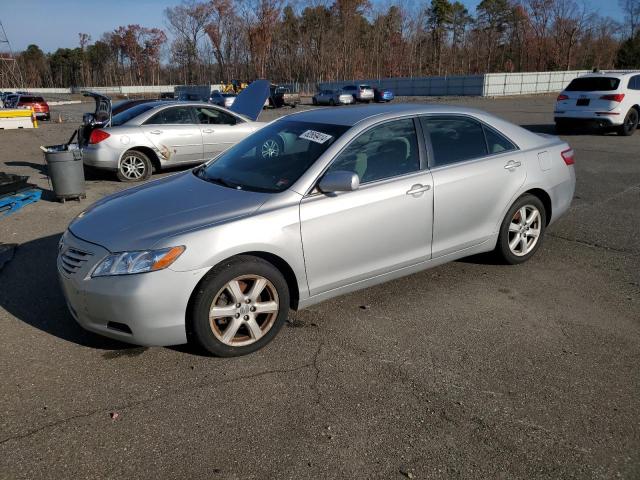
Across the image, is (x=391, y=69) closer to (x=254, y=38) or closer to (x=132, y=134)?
(x=254, y=38)

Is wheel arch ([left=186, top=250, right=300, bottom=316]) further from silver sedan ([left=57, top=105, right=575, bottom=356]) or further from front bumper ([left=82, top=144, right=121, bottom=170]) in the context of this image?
front bumper ([left=82, top=144, right=121, bottom=170])

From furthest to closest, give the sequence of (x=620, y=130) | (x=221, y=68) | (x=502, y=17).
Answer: (x=221, y=68)
(x=502, y=17)
(x=620, y=130)

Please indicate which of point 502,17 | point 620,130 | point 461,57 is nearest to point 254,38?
point 461,57

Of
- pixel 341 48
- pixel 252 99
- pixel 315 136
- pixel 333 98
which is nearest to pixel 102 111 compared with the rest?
pixel 252 99

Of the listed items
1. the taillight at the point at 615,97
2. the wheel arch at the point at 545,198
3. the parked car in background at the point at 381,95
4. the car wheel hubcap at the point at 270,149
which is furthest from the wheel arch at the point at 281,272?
the parked car in background at the point at 381,95

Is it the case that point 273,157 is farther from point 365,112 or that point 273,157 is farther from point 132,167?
point 132,167

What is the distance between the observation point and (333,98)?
3812 cm

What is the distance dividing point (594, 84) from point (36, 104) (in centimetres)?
2768

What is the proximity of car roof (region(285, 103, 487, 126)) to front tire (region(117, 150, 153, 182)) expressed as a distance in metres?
5.75

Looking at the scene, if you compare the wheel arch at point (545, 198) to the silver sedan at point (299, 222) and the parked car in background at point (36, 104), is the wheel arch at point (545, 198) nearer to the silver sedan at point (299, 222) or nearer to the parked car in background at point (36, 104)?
the silver sedan at point (299, 222)

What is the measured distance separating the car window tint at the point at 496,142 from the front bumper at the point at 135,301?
2.87 m

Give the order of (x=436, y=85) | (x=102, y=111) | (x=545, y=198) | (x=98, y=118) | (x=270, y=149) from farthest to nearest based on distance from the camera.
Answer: (x=436, y=85) < (x=98, y=118) < (x=102, y=111) < (x=545, y=198) < (x=270, y=149)

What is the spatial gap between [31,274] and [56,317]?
1189mm

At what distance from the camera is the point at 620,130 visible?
1420cm
